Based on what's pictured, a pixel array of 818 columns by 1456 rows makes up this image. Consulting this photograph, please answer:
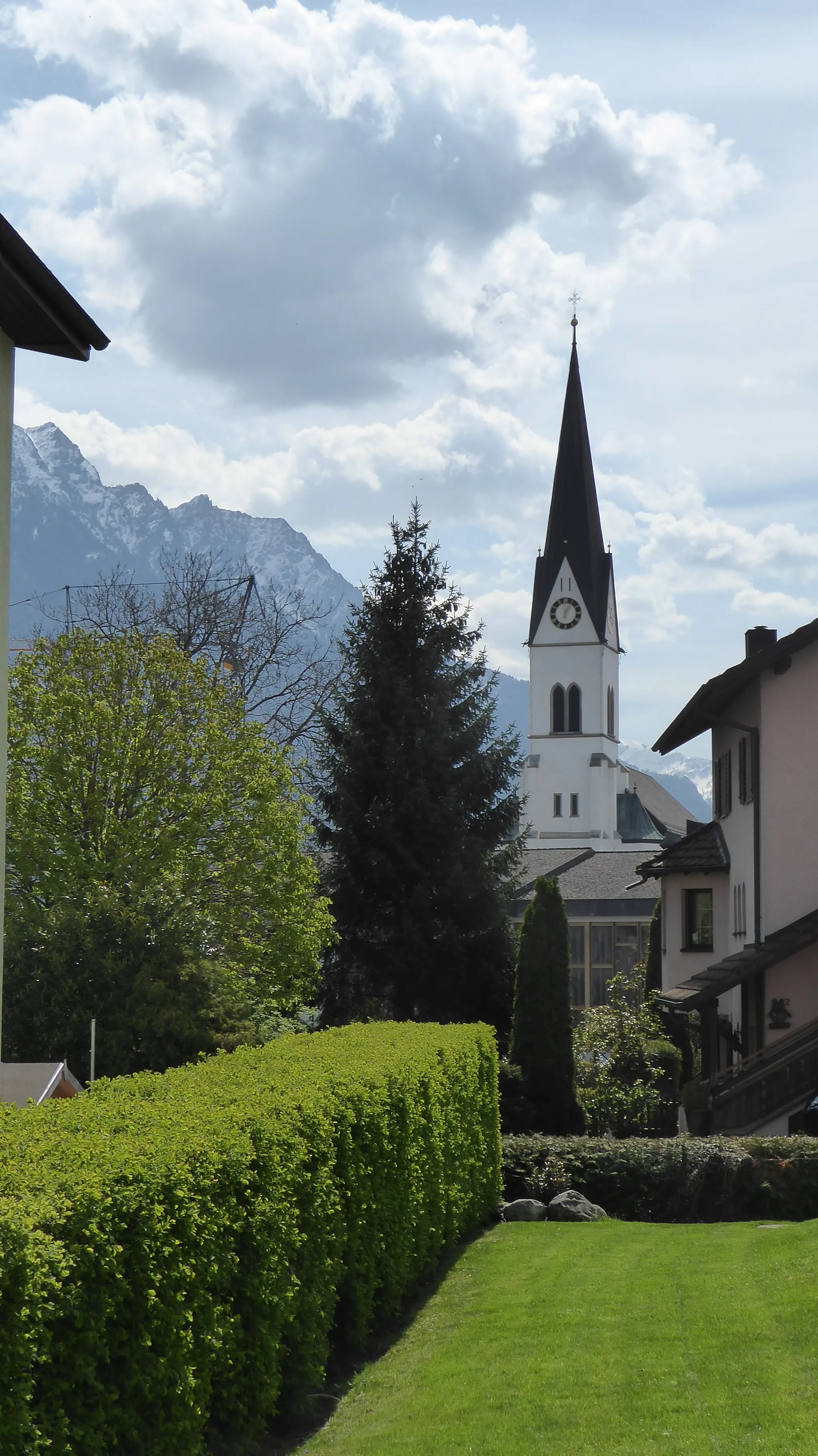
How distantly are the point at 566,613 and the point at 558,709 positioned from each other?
23.5 ft

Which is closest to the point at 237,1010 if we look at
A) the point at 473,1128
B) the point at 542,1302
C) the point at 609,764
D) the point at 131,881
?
the point at 131,881

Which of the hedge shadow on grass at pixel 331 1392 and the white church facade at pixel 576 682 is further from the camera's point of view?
the white church facade at pixel 576 682

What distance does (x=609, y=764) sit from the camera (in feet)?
329

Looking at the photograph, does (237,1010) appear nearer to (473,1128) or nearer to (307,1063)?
(473,1128)

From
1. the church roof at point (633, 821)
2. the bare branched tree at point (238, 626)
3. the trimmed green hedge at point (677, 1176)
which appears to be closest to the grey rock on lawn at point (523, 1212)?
the trimmed green hedge at point (677, 1176)

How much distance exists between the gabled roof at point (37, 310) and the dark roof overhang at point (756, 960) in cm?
1677

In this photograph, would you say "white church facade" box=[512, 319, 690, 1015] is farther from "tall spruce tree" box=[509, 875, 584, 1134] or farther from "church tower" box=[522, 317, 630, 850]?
"tall spruce tree" box=[509, 875, 584, 1134]

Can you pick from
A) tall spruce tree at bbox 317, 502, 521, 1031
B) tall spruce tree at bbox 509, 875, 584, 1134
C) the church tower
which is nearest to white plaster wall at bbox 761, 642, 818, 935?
tall spruce tree at bbox 509, 875, 584, 1134

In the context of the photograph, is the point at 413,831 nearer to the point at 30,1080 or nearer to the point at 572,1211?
the point at 572,1211

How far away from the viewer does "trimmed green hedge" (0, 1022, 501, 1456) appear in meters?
5.33

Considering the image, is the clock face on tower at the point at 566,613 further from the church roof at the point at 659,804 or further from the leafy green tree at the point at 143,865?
the leafy green tree at the point at 143,865

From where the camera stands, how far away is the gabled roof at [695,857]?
31719 millimetres

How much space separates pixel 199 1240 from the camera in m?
6.72

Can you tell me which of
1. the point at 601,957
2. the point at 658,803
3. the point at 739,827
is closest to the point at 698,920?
the point at 739,827
